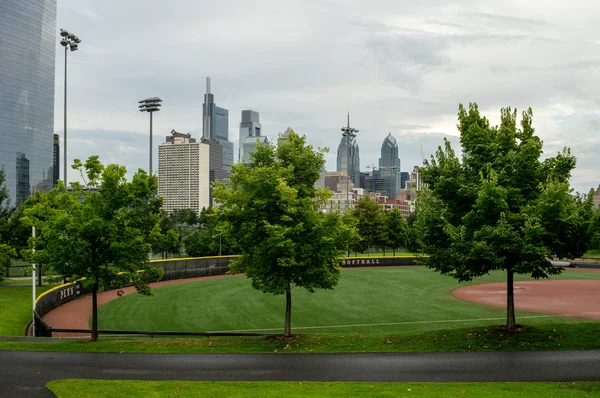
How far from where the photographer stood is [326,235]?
2330 centimetres

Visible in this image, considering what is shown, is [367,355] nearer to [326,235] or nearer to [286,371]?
[286,371]

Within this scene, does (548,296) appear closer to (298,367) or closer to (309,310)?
(309,310)

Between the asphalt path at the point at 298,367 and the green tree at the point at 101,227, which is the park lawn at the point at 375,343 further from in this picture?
the green tree at the point at 101,227

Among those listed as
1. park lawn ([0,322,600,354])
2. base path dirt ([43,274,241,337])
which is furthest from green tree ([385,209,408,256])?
park lawn ([0,322,600,354])

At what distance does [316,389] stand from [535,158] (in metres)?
13.5

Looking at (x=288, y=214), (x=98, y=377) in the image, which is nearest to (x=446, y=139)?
(x=288, y=214)

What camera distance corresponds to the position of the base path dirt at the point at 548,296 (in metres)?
36.7

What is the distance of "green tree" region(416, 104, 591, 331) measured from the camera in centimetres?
2003

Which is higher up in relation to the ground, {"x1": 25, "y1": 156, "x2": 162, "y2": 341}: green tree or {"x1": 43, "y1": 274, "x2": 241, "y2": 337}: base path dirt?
{"x1": 25, "y1": 156, "x2": 162, "y2": 341}: green tree

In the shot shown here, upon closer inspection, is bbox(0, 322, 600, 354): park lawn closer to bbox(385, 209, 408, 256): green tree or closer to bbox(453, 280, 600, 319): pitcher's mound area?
bbox(453, 280, 600, 319): pitcher's mound area

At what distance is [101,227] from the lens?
73.1 feet

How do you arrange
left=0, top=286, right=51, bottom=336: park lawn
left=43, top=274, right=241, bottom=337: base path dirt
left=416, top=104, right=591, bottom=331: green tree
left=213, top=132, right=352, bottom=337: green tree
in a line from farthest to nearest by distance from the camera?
1. left=43, top=274, right=241, bottom=337: base path dirt
2. left=0, top=286, right=51, bottom=336: park lawn
3. left=213, top=132, right=352, bottom=337: green tree
4. left=416, top=104, right=591, bottom=331: green tree

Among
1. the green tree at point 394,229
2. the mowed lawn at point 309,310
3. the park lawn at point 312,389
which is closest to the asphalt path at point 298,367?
the park lawn at point 312,389

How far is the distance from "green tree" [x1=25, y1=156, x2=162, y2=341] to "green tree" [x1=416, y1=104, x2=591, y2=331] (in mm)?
12351
